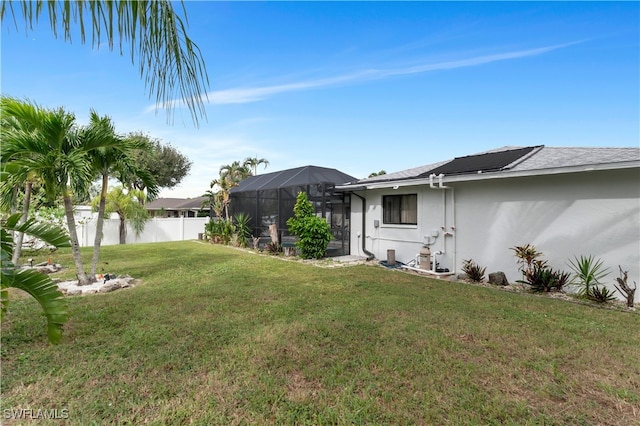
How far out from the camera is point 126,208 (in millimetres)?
16953

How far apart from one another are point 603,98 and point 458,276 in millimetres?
7810

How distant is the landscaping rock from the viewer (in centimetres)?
736

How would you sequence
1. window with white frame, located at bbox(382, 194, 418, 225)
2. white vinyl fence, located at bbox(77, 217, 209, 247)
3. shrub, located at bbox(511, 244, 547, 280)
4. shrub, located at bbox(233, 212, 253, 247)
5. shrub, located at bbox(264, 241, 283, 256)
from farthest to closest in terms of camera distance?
1. white vinyl fence, located at bbox(77, 217, 209, 247)
2. shrub, located at bbox(233, 212, 253, 247)
3. shrub, located at bbox(264, 241, 283, 256)
4. window with white frame, located at bbox(382, 194, 418, 225)
5. shrub, located at bbox(511, 244, 547, 280)

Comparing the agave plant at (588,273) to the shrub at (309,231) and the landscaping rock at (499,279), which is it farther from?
the shrub at (309,231)

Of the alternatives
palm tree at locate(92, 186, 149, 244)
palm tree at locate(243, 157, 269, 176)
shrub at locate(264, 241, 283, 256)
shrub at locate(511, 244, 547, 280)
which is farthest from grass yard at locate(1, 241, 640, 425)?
palm tree at locate(243, 157, 269, 176)

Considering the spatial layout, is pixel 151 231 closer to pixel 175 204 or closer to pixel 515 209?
pixel 175 204

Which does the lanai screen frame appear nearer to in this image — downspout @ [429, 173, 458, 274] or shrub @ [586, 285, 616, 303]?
downspout @ [429, 173, 458, 274]

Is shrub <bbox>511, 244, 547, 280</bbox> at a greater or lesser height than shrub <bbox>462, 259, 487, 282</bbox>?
greater

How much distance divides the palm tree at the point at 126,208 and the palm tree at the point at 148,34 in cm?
1806

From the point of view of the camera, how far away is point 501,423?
2.42 metres

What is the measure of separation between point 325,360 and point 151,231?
18.5 m

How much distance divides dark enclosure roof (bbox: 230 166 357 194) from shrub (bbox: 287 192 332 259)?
1.36 meters

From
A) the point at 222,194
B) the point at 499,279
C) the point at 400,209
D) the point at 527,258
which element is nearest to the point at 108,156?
the point at 400,209

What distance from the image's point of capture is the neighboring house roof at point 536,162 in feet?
19.4
